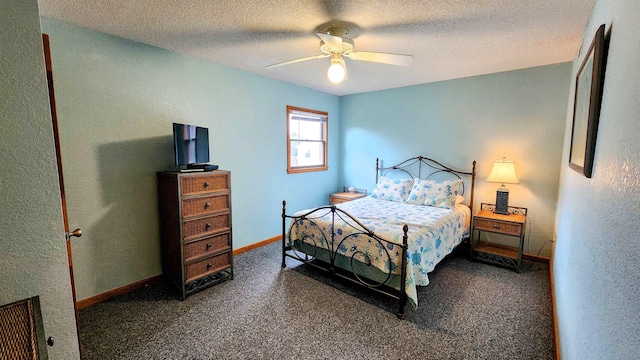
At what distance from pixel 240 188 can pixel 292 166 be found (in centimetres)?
107

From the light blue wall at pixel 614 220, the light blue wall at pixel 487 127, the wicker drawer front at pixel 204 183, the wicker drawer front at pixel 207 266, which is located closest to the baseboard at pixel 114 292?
the wicker drawer front at pixel 207 266

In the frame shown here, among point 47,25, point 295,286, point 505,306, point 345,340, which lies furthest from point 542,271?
point 47,25

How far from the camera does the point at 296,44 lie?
8.80 ft

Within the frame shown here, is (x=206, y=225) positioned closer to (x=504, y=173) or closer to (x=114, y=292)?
(x=114, y=292)

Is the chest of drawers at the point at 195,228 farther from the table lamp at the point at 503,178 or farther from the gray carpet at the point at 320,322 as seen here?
the table lamp at the point at 503,178

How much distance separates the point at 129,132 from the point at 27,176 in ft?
5.68

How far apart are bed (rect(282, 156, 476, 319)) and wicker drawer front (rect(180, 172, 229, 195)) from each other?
2.43 feet

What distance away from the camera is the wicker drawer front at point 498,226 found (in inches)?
126

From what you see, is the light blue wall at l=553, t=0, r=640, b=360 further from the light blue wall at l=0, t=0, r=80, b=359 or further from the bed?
the light blue wall at l=0, t=0, r=80, b=359

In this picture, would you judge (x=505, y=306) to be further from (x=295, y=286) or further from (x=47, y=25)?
(x=47, y=25)

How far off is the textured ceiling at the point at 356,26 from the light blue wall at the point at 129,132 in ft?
0.69

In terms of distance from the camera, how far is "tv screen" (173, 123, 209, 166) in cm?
263

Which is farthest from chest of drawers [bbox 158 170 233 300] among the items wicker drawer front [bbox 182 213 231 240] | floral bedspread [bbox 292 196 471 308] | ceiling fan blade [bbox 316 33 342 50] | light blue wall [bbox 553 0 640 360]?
light blue wall [bbox 553 0 640 360]

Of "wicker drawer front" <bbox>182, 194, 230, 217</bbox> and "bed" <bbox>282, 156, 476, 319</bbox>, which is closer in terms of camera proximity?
"bed" <bbox>282, 156, 476, 319</bbox>
